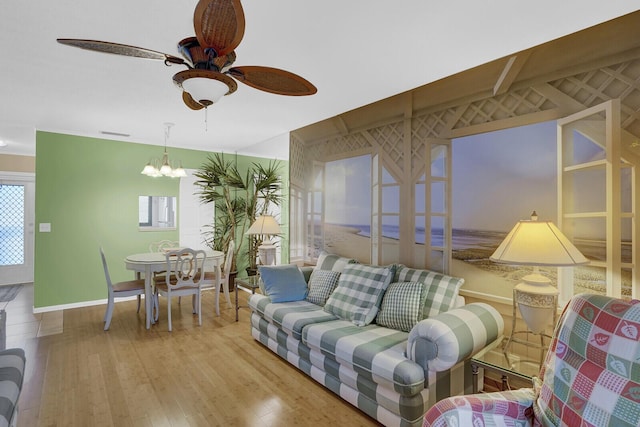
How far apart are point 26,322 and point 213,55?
4.41 m

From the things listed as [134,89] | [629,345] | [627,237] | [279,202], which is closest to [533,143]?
[627,237]

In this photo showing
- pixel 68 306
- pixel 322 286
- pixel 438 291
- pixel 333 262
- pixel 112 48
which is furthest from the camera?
pixel 68 306

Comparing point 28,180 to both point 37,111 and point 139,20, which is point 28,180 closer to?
point 37,111

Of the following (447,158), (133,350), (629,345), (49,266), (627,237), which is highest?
(447,158)

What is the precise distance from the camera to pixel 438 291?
2488mm

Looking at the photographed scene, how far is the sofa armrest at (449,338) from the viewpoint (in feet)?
6.08

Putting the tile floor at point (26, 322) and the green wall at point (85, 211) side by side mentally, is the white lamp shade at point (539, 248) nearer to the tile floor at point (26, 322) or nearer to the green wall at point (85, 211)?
the green wall at point (85, 211)

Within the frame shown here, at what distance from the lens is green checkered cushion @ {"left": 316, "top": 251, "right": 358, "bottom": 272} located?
3318mm

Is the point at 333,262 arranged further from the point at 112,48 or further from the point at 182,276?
the point at 112,48

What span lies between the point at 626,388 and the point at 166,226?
18.1ft

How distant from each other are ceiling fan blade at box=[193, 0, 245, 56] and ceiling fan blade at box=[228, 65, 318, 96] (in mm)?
244

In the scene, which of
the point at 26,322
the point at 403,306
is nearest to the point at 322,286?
the point at 403,306

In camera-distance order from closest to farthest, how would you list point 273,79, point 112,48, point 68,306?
1. point 112,48
2. point 273,79
3. point 68,306

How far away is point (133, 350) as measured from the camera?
323 centimetres
